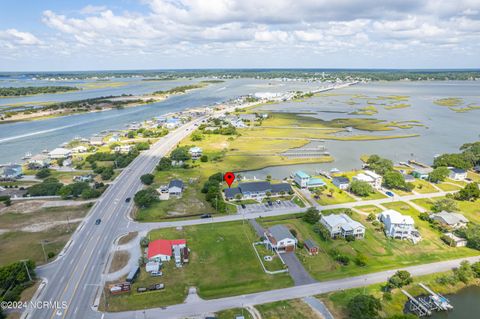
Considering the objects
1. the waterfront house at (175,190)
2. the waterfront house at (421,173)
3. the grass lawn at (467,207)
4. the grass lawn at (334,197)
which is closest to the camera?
the grass lawn at (467,207)

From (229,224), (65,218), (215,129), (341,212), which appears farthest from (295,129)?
(65,218)

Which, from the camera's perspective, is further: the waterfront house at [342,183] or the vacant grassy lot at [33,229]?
the waterfront house at [342,183]

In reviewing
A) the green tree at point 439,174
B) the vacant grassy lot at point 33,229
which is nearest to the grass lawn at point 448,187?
the green tree at point 439,174

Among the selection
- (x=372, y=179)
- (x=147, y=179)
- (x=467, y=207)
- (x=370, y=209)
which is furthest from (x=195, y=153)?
(x=467, y=207)

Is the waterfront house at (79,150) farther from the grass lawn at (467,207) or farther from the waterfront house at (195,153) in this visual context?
the grass lawn at (467,207)

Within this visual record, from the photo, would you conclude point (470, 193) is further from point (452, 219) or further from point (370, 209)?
point (370, 209)

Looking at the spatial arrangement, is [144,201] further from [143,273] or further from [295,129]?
[295,129]
